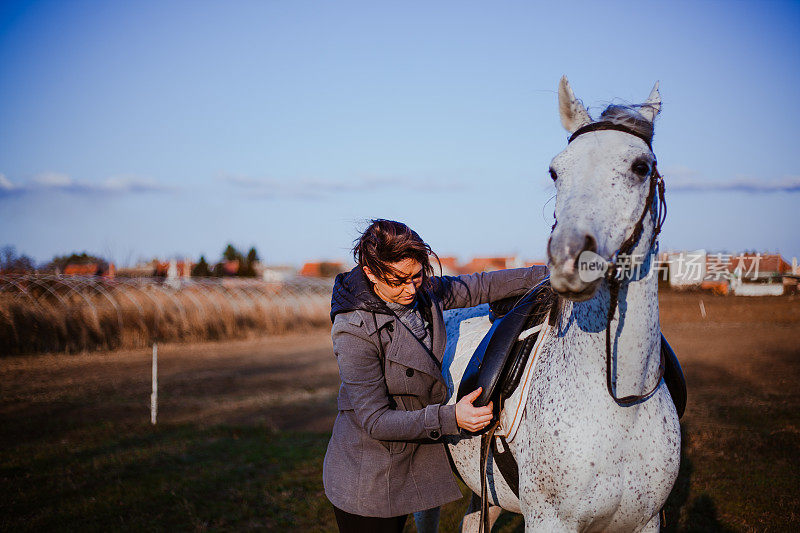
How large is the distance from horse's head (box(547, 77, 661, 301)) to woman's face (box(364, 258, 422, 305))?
73 cm

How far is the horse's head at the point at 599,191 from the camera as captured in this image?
1513 millimetres

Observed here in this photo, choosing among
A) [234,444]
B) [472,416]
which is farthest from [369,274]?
[234,444]

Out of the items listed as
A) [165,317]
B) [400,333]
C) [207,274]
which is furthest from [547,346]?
[207,274]

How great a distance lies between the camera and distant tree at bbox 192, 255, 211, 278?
38438 mm

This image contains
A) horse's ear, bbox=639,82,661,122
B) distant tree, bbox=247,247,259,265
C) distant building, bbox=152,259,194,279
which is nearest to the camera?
horse's ear, bbox=639,82,661,122

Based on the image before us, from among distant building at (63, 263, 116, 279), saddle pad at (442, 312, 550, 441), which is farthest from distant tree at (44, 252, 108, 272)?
saddle pad at (442, 312, 550, 441)

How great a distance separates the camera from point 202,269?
39.3 meters

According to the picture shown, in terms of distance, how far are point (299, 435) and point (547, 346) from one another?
6.92 m

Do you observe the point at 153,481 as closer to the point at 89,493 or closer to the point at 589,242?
the point at 89,493

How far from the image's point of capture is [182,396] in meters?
10.8

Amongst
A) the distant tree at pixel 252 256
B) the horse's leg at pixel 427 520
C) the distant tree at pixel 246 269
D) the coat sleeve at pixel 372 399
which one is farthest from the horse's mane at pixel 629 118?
the distant tree at pixel 252 256

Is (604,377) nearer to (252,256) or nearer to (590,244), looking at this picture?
(590,244)

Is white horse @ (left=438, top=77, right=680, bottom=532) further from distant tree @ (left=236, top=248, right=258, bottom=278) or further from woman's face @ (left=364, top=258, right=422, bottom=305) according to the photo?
distant tree @ (left=236, top=248, right=258, bottom=278)

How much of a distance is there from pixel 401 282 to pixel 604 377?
939 mm
